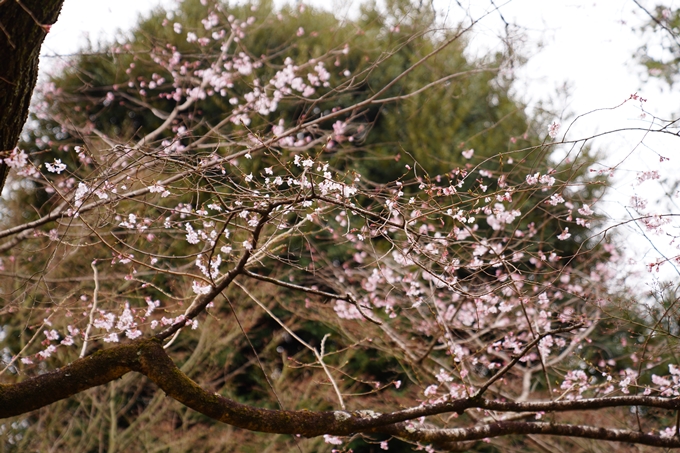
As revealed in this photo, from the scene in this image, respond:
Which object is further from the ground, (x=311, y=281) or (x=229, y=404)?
(x=311, y=281)

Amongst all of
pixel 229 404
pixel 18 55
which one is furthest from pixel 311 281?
pixel 18 55

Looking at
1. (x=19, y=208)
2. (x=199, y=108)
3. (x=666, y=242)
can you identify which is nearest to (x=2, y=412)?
(x=666, y=242)

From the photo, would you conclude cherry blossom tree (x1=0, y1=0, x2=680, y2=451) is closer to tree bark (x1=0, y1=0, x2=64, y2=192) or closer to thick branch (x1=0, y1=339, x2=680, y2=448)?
thick branch (x1=0, y1=339, x2=680, y2=448)

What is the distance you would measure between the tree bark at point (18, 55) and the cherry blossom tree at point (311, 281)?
172 millimetres

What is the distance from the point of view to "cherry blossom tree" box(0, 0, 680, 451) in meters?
2.42

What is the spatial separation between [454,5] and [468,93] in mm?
6125

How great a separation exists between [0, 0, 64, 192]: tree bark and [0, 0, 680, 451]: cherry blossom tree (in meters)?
0.17

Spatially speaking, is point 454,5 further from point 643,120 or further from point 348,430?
point 348,430

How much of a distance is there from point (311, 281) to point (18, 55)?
5047 millimetres

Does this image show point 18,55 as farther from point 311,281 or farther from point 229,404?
point 311,281

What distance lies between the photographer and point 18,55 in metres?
2.16

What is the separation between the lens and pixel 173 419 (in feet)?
21.4

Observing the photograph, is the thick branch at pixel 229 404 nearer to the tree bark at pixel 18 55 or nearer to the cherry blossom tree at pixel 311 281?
the cherry blossom tree at pixel 311 281

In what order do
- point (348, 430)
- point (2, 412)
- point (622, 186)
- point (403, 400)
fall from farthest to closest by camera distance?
point (403, 400)
point (622, 186)
point (348, 430)
point (2, 412)
